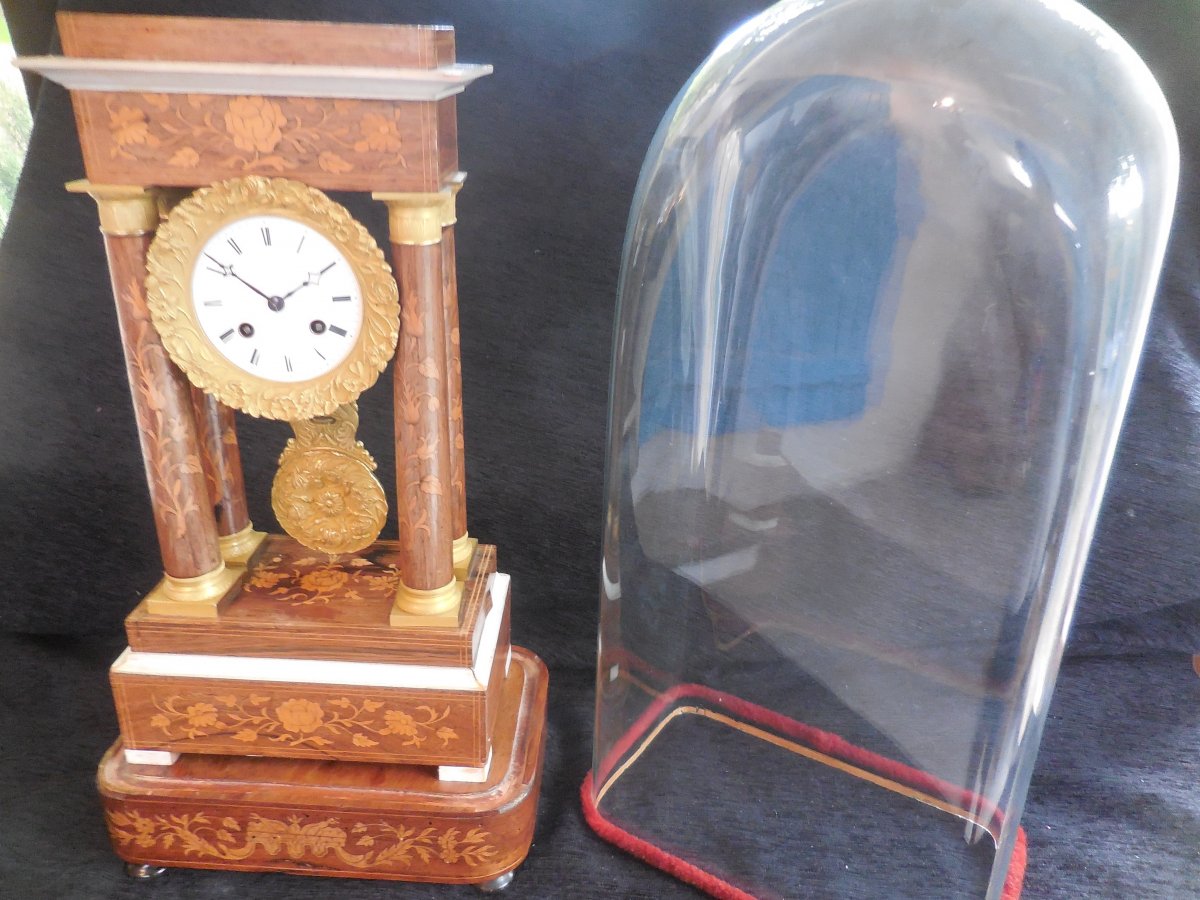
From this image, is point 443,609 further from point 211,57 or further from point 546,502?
point 211,57

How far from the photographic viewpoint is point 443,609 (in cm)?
84

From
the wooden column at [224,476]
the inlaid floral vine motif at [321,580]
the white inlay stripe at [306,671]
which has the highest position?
the wooden column at [224,476]

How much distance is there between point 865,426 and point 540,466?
1.43ft

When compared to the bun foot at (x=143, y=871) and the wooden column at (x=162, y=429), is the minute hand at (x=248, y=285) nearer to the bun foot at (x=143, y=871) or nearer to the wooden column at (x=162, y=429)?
the wooden column at (x=162, y=429)

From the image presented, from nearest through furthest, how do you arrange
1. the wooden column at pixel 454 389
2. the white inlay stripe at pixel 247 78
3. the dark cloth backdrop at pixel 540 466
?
the white inlay stripe at pixel 247 78 → the wooden column at pixel 454 389 → the dark cloth backdrop at pixel 540 466

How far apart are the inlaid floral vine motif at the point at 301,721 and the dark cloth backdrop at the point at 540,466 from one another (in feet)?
0.49

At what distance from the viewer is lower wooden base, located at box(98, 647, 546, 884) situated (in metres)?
0.84

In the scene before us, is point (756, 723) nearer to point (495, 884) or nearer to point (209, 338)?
point (495, 884)

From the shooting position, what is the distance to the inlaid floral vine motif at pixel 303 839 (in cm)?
85

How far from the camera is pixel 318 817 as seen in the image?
849 mm

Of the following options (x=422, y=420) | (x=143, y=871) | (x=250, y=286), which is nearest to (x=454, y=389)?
(x=422, y=420)

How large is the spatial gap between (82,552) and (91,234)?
1.36 feet

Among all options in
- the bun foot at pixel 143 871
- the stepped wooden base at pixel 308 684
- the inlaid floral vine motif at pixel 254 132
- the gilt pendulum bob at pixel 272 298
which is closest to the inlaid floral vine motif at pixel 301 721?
the stepped wooden base at pixel 308 684

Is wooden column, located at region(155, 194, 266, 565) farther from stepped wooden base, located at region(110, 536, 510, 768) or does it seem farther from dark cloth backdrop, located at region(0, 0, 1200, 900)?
dark cloth backdrop, located at region(0, 0, 1200, 900)
